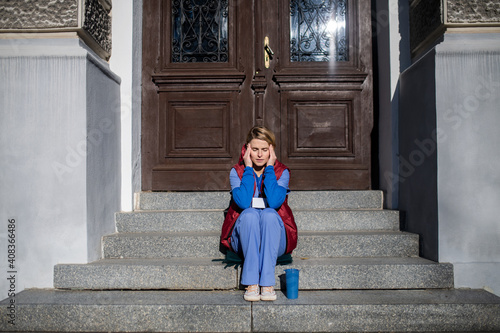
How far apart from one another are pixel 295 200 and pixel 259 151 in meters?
0.96

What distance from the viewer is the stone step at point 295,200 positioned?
407cm

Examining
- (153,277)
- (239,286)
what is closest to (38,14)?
(153,277)

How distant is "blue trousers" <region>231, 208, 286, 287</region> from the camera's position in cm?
286

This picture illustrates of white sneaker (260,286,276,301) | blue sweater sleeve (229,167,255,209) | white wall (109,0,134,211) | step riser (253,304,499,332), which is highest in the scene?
white wall (109,0,134,211)

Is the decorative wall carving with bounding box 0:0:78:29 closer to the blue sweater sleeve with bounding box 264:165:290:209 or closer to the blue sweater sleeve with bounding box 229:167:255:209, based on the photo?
the blue sweater sleeve with bounding box 229:167:255:209

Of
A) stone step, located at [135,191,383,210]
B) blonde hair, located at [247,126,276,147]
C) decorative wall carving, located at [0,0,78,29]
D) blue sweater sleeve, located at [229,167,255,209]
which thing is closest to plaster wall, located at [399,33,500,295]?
stone step, located at [135,191,383,210]

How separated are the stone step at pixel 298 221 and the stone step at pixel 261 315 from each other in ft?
3.40

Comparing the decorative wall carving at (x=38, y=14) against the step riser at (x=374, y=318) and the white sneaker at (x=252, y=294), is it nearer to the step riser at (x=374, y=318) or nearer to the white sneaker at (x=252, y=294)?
the white sneaker at (x=252, y=294)

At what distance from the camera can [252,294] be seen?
9.21 feet

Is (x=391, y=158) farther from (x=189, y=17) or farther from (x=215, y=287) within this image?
(x=189, y=17)

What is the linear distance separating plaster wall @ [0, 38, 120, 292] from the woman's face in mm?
1389

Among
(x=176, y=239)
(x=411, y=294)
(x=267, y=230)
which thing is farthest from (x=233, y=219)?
(x=411, y=294)

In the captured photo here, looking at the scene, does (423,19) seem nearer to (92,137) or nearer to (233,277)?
(233,277)

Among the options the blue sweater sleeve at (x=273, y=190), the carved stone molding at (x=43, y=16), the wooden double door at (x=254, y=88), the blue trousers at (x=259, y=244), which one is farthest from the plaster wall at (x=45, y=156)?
the blue sweater sleeve at (x=273, y=190)
